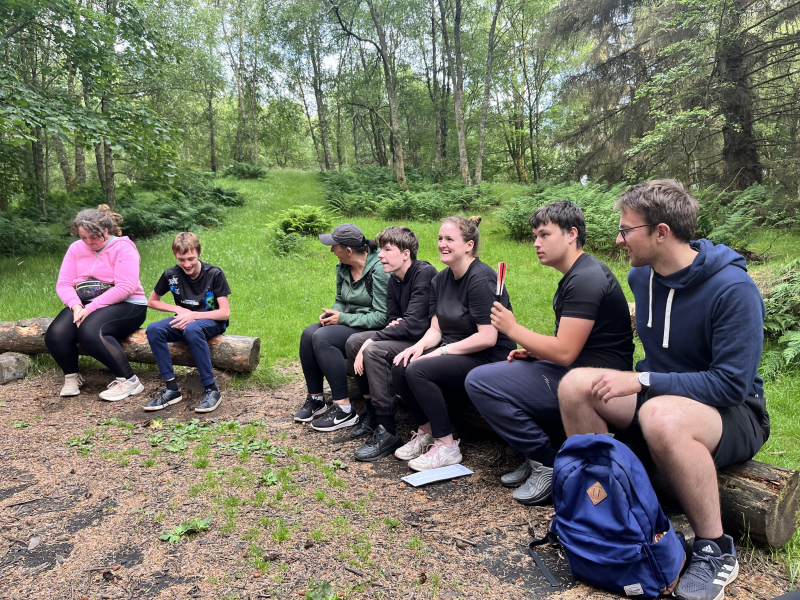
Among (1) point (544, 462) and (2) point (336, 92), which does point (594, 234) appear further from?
(2) point (336, 92)

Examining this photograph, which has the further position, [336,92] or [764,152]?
[336,92]

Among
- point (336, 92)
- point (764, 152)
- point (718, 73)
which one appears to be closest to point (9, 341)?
point (718, 73)

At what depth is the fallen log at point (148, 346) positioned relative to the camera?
5254mm

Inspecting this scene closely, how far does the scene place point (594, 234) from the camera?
972 centimetres

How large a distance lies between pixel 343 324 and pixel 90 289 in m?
2.97

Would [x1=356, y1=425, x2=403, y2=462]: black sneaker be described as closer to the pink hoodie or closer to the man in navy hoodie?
the man in navy hoodie

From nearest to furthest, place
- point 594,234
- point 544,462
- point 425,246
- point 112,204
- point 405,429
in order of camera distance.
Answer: point 544,462, point 405,429, point 594,234, point 425,246, point 112,204

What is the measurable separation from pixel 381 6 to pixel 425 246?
1806 cm

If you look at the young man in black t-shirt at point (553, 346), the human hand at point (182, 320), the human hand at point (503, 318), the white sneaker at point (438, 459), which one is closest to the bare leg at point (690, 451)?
the young man in black t-shirt at point (553, 346)

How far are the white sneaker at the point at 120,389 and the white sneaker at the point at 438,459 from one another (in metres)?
3.37

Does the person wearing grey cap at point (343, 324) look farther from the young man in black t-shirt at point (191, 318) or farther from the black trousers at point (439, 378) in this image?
the young man in black t-shirt at point (191, 318)

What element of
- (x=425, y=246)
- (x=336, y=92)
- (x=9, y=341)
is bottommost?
(x=9, y=341)

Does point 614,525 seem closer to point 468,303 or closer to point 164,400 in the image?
point 468,303

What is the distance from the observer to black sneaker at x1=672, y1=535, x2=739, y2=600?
6.82ft
